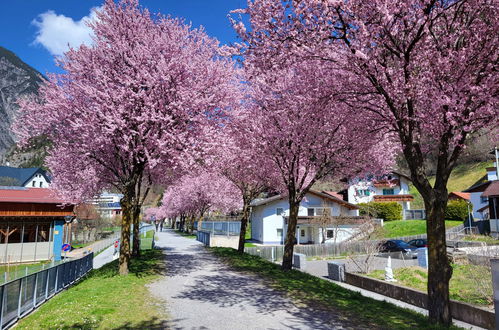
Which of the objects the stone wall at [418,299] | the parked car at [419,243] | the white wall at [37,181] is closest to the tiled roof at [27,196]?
the stone wall at [418,299]

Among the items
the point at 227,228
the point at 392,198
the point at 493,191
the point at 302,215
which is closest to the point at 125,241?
the point at 227,228

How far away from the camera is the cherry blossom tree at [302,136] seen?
1337 centimetres

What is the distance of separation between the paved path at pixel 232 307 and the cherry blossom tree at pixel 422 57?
271cm

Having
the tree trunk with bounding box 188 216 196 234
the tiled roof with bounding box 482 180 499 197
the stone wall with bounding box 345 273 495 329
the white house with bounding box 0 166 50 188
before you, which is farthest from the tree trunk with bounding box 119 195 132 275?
the white house with bounding box 0 166 50 188

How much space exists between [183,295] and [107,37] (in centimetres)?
1055

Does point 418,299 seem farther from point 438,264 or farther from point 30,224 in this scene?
point 30,224

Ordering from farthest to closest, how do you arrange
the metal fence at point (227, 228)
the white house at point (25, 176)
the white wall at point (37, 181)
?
the white wall at point (37, 181)
the white house at point (25, 176)
the metal fence at point (227, 228)

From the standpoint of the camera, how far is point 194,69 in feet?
44.5

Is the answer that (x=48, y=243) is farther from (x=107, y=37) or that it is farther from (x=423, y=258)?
(x=423, y=258)

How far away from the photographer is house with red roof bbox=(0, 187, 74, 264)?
1038 inches

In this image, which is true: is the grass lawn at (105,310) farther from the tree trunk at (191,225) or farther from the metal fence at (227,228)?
the tree trunk at (191,225)

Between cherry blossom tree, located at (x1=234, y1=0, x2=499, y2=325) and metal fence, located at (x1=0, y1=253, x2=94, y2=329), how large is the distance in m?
9.22

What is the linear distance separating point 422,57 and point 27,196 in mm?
29789

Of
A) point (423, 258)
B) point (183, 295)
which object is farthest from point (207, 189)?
point (183, 295)
